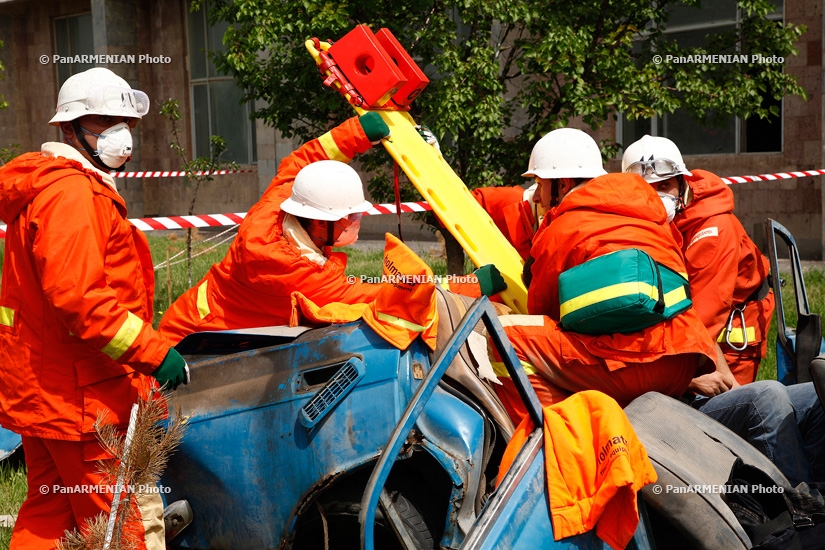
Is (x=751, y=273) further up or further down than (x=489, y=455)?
further up

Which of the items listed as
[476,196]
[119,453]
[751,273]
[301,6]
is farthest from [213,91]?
[119,453]

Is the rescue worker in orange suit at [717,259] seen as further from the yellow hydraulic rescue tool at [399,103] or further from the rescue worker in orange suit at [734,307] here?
the yellow hydraulic rescue tool at [399,103]

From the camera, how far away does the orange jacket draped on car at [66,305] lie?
2.76 meters

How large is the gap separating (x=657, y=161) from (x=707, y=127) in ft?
21.6

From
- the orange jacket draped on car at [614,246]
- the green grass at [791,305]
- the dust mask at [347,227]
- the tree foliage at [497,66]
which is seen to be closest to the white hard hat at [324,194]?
the dust mask at [347,227]

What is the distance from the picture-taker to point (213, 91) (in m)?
16.8

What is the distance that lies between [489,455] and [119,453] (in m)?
1.18

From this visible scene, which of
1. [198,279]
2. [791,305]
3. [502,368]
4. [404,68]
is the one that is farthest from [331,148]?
[198,279]

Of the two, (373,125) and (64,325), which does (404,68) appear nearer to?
(373,125)

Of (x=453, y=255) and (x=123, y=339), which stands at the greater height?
(x=123, y=339)

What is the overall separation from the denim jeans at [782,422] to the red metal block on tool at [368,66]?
2331 millimetres

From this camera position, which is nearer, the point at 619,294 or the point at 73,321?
the point at 73,321

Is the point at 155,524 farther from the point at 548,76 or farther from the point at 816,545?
the point at 548,76

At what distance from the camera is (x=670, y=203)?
434cm
